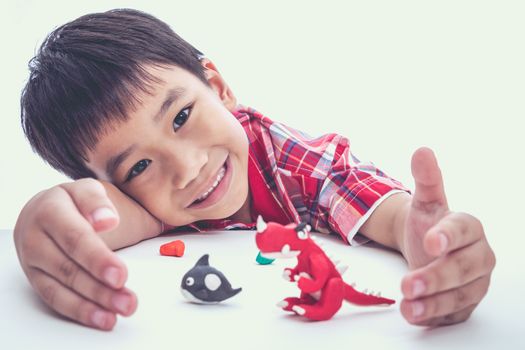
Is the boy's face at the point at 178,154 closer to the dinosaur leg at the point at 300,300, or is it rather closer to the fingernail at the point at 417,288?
the dinosaur leg at the point at 300,300

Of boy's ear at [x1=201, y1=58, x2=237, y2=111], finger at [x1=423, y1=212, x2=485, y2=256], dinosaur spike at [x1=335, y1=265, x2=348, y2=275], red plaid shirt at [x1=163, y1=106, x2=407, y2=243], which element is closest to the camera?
finger at [x1=423, y1=212, x2=485, y2=256]

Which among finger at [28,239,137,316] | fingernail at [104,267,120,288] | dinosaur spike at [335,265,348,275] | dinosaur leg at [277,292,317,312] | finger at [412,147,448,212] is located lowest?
finger at [28,239,137,316]

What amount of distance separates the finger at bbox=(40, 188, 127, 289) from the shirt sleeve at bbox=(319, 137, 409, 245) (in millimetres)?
685

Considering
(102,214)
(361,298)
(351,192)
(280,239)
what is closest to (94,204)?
(102,214)

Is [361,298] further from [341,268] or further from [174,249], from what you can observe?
[174,249]

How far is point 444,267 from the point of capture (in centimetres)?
74

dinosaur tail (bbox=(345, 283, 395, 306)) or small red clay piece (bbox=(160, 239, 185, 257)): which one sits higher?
dinosaur tail (bbox=(345, 283, 395, 306))

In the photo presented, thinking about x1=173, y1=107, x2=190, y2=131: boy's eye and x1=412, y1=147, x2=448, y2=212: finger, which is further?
x1=173, y1=107, x2=190, y2=131: boy's eye

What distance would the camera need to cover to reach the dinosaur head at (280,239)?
762mm

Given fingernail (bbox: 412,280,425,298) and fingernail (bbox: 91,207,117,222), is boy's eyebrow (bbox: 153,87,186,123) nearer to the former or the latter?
fingernail (bbox: 91,207,117,222)

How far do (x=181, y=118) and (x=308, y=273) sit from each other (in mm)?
675

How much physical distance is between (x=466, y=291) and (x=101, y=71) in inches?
35.9

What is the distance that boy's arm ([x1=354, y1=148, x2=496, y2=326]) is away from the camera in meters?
0.72

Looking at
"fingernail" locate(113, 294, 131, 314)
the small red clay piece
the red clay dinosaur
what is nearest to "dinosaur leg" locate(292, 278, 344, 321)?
the red clay dinosaur
